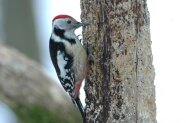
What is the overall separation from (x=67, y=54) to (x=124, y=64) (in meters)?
0.70

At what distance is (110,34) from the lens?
592cm

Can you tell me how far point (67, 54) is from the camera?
20.9 feet

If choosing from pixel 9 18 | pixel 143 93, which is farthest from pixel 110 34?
pixel 9 18

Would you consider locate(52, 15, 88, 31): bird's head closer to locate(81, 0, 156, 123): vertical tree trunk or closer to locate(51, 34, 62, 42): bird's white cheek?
locate(51, 34, 62, 42): bird's white cheek

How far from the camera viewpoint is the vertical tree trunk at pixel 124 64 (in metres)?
5.86

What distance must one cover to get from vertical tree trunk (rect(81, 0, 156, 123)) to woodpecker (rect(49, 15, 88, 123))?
1.11ft

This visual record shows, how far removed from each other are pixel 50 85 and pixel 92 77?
101 inches

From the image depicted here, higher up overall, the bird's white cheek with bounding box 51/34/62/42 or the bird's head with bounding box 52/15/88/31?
the bird's head with bounding box 52/15/88/31

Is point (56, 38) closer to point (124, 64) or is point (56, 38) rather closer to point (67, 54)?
point (67, 54)

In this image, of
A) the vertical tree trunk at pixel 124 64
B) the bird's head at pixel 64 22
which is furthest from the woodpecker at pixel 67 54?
the vertical tree trunk at pixel 124 64

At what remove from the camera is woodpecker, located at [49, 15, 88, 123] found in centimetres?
632

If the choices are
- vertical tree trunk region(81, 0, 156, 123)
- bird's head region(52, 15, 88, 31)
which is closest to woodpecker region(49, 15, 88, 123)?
bird's head region(52, 15, 88, 31)

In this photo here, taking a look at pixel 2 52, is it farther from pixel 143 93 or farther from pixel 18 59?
pixel 143 93

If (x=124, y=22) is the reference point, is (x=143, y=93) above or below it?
below
